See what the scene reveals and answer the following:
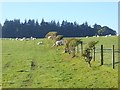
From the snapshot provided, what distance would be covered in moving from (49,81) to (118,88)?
482cm

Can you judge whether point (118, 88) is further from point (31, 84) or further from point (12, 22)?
point (12, 22)

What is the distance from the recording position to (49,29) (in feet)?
A: 358

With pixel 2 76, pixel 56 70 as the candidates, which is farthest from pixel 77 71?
pixel 2 76

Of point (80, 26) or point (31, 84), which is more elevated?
point (80, 26)

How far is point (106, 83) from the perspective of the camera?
17.5 meters

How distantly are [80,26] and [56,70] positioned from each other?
291 feet

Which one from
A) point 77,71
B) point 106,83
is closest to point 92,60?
point 77,71

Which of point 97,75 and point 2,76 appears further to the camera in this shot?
point 2,76

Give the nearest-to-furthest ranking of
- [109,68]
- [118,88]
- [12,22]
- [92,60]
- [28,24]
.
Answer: [118,88] < [109,68] < [92,60] < [12,22] < [28,24]

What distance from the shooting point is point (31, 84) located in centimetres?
1817

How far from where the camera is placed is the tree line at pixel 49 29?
103m

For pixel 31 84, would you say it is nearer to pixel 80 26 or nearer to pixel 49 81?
pixel 49 81

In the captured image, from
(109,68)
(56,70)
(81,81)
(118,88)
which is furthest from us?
(56,70)

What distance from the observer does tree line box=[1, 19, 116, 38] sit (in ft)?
337
